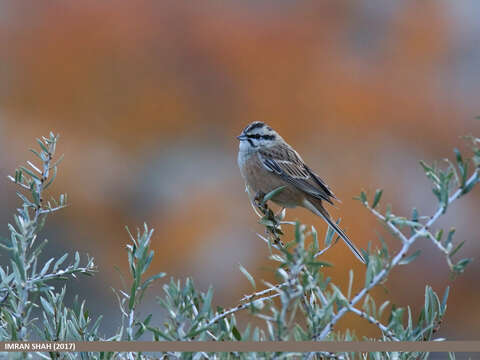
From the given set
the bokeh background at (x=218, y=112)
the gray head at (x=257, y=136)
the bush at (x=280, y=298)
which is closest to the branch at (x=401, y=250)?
the bush at (x=280, y=298)

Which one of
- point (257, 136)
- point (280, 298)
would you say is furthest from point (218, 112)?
point (280, 298)

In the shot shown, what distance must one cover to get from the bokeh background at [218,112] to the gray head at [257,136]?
542 cm

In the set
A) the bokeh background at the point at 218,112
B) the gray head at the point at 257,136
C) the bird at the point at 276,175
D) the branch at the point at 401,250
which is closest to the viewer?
the branch at the point at 401,250

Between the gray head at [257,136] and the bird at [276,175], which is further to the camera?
the gray head at [257,136]

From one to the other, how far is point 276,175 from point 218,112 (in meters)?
7.91

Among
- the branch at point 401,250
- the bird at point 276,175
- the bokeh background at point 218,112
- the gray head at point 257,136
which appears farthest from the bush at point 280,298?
the bokeh background at point 218,112

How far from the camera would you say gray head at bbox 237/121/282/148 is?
4.17 meters

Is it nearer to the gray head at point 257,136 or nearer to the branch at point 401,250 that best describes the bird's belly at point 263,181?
the gray head at point 257,136

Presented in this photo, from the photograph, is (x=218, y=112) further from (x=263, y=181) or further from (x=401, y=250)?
(x=401, y=250)

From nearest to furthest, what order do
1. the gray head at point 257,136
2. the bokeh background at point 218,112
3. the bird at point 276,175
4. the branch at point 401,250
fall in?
1. the branch at point 401,250
2. the bird at point 276,175
3. the gray head at point 257,136
4. the bokeh background at point 218,112

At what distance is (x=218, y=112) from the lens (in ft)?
38.8

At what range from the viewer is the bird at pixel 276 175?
4.00m

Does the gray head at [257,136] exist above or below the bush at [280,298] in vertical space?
above

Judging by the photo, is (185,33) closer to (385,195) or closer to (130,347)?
(385,195)
